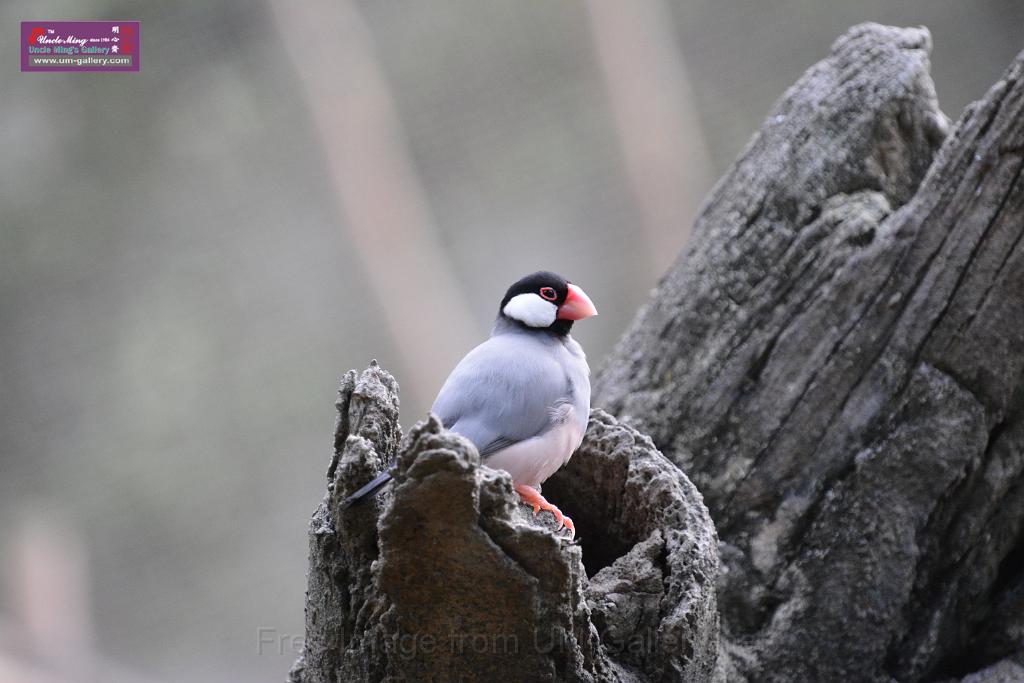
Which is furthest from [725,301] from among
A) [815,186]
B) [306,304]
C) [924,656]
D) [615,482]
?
[306,304]

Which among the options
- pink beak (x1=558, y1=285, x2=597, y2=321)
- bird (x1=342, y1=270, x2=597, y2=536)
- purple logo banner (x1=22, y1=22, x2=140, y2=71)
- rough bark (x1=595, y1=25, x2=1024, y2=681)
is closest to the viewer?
bird (x1=342, y1=270, x2=597, y2=536)

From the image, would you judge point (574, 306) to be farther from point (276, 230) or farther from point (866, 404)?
point (276, 230)

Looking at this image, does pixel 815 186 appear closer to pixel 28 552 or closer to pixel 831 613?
pixel 831 613

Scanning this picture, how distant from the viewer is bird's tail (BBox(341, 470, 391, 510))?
1.06 meters

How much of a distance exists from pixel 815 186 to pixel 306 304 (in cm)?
212

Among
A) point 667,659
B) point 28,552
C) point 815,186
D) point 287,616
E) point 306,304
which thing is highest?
point 815,186

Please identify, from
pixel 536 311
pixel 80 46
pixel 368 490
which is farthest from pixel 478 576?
pixel 80 46

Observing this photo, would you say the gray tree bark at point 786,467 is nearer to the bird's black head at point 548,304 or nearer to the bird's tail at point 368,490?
the bird's tail at point 368,490

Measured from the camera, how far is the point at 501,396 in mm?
1437

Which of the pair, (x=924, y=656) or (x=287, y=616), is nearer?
(x=924, y=656)

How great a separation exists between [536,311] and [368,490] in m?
0.71

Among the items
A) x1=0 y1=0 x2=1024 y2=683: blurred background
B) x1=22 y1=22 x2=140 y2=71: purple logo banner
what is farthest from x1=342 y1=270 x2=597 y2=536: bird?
x1=22 y1=22 x2=140 y2=71: purple logo banner

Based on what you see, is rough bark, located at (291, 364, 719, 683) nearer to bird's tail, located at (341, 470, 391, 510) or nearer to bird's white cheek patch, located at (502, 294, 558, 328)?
bird's tail, located at (341, 470, 391, 510)

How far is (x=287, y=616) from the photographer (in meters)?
3.51
